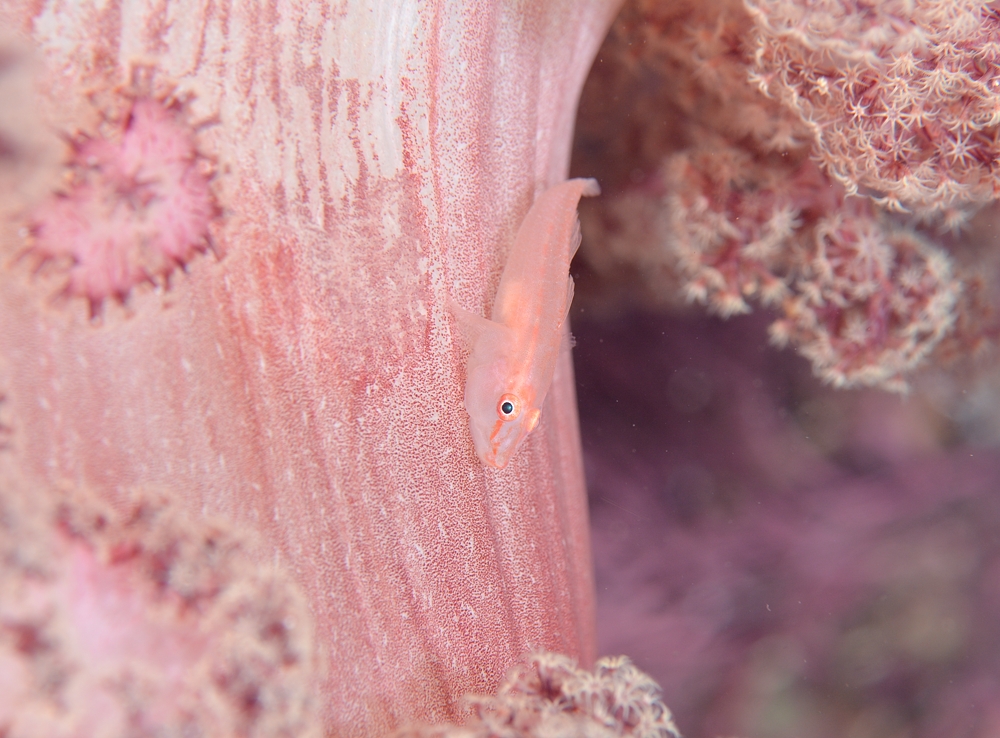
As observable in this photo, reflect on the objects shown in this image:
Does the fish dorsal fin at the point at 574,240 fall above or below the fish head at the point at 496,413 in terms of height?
above

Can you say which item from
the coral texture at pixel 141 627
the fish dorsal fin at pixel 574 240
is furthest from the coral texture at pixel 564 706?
the fish dorsal fin at pixel 574 240

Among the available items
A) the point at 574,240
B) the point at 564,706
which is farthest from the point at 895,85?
the point at 564,706

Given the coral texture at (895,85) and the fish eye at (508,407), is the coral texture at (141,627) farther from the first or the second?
the coral texture at (895,85)

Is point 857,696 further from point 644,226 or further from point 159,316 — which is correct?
point 159,316

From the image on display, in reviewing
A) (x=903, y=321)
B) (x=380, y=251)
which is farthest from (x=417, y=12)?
(x=903, y=321)

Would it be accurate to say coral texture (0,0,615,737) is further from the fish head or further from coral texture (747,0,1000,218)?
coral texture (747,0,1000,218)

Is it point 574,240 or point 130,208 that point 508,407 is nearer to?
point 574,240
